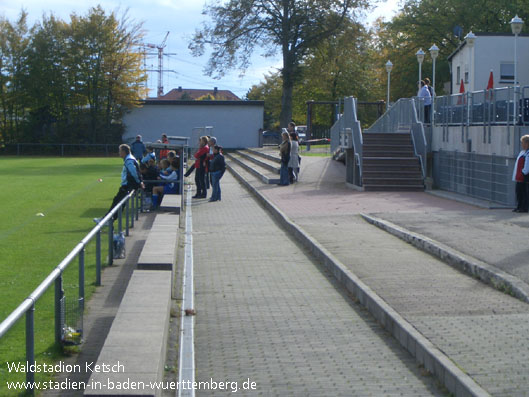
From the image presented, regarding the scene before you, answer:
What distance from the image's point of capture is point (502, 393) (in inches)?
199

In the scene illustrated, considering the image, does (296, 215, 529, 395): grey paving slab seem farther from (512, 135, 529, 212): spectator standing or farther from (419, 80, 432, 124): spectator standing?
(419, 80, 432, 124): spectator standing

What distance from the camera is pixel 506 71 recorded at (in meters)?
37.7

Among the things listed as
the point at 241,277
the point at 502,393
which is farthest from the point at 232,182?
the point at 502,393

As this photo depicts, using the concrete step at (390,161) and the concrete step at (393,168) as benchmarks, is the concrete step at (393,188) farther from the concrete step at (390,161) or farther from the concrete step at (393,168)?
the concrete step at (390,161)

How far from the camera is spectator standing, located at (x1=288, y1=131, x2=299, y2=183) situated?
24.1 meters

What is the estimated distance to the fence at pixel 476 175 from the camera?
56.8 ft

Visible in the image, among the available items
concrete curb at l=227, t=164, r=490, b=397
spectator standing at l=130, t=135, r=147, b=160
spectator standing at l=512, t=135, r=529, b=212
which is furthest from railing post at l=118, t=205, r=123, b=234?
spectator standing at l=130, t=135, r=147, b=160

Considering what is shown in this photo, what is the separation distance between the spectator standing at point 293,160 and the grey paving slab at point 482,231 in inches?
321

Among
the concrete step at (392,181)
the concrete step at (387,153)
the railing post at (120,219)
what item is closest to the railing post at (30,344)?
the railing post at (120,219)

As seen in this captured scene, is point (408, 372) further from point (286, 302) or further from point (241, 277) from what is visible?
point (241, 277)

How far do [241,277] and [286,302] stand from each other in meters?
1.64

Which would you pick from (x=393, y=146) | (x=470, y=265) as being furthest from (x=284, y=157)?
(x=470, y=265)

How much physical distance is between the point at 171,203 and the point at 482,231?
7354mm

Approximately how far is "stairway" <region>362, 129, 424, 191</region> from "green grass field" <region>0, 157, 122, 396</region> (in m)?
8.41
